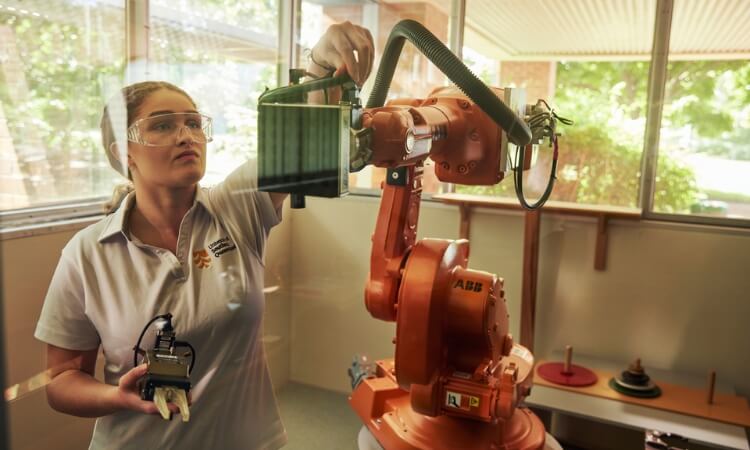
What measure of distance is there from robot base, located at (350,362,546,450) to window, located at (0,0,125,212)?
0.92 m

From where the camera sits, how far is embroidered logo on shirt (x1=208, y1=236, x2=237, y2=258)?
1103 millimetres

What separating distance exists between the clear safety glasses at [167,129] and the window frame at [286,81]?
4.0 inches

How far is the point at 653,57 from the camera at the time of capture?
2217mm

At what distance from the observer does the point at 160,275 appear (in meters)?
1.01

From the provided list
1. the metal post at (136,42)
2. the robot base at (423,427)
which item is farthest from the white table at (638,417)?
the metal post at (136,42)

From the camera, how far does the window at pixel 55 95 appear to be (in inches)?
32.2

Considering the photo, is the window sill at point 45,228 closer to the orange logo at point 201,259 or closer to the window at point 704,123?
the orange logo at point 201,259

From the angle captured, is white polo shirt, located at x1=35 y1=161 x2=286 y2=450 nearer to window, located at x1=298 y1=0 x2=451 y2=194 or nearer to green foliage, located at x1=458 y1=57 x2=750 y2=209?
window, located at x1=298 y1=0 x2=451 y2=194

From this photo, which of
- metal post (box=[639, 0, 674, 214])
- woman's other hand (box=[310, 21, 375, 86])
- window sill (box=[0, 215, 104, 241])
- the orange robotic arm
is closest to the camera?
window sill (box=[0, 215, 104, 241])

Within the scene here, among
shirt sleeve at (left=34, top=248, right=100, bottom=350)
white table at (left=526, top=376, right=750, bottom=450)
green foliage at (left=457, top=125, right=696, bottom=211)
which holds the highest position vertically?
green foliage at (left=457, top=125, right=696, bottom=211)

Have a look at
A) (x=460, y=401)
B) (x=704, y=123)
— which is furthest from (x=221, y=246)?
(x=704, y=123)

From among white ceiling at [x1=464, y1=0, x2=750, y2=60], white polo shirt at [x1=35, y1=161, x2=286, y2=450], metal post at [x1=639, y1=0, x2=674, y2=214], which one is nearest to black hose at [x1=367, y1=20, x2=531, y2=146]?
white polo shirt at [x1=35, y1=161, x2=286, y2=450]

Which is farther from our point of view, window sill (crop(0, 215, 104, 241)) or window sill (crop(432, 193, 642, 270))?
window sill (crop(432, 193, 642, 270))

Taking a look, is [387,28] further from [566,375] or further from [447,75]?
[566,375]
